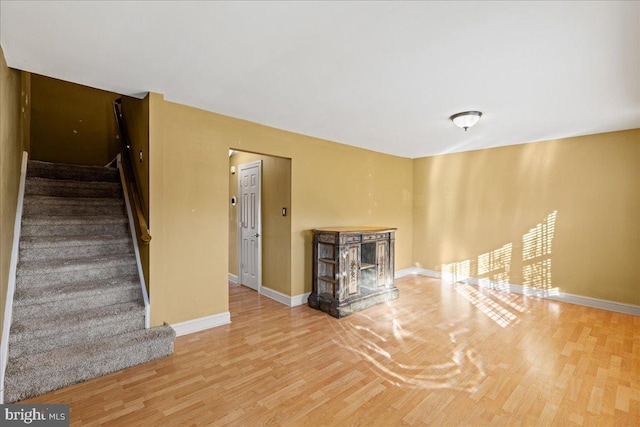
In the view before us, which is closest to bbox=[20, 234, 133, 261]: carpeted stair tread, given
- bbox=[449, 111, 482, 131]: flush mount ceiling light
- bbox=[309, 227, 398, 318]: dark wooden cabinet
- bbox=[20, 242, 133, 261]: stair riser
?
bbox=[20, 242, 133, 261]: stair riser

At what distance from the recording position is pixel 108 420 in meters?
1.96

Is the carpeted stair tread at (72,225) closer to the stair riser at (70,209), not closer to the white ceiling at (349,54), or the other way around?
the stair riser at (70,209)

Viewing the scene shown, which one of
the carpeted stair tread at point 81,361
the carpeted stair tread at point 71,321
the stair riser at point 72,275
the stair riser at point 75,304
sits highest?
the stair riser at point 72,275

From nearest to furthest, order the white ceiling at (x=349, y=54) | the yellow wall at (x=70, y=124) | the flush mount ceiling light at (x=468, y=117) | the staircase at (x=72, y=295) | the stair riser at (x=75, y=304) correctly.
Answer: the white ceiling at (x=349, y=54) < the staircase at (x=72, y=295) < the stair riser at (x=75, y=304) < the flush mount ceiling light at (x=468, y=117) < the yellow wall at (x=70, y=124)

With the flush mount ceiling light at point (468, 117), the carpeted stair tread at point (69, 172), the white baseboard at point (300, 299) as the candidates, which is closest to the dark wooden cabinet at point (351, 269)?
the white baseboard at point (300, 299)

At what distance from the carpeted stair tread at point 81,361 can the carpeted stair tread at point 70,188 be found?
7.11 ft

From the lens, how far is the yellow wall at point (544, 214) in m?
4.06

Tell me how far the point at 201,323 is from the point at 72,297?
124 centimetres

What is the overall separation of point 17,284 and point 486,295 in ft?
19.4

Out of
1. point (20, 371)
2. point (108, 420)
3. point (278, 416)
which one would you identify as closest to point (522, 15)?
point (278, 416)

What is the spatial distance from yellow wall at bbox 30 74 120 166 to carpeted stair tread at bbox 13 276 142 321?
3191 mm

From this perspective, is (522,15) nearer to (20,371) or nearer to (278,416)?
(278,416)

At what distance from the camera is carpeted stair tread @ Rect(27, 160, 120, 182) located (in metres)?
3.91

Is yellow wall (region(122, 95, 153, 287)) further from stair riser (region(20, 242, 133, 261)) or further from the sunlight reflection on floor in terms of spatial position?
the sunlight reflection on floor
